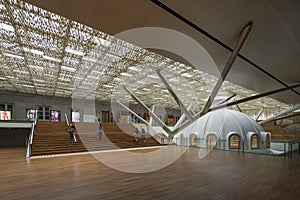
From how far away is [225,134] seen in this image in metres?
15.7

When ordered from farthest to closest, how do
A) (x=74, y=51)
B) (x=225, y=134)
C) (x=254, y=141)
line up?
(x=254, y=141) < (x=225, y=134) < (x=74, y=51)

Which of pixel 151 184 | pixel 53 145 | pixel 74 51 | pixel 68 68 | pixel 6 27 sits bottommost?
pixel 53 145

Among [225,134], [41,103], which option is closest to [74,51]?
[225,134]

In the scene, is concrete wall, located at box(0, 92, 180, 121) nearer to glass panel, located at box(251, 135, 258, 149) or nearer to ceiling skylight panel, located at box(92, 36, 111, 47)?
ceiling skylight panel, located at box(92, 36, 111, 47)

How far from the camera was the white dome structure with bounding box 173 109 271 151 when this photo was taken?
49.9 feet

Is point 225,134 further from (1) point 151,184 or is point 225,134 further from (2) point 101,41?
(2) point 101,41

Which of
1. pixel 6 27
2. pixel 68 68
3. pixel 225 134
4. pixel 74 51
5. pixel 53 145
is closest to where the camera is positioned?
pixel 6 27

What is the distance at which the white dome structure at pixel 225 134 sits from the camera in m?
15.2

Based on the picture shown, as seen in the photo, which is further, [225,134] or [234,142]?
[225,134]

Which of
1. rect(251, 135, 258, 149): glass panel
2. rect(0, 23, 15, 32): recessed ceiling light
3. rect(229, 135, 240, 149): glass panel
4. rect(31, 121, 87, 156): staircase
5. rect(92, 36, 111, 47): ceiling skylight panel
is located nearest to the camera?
rect(0, 23, 15, 32): recessed ceiling light

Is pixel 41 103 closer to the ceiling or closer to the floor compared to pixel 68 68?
closer to the floor

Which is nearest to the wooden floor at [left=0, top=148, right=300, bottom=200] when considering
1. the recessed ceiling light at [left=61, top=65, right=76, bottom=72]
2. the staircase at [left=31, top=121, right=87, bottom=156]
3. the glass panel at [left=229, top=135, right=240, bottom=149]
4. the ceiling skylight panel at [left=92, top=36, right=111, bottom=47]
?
the staircase at [left=31, top=121, right=87, bottom=156]

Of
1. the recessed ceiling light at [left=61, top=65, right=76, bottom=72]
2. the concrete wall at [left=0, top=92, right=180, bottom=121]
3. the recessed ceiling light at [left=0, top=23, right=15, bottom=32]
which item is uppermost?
the recessed ceiling light at [left=0, top=23, right=15, bottom=32]

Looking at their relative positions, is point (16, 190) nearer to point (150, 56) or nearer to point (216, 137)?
point (150, 56)
